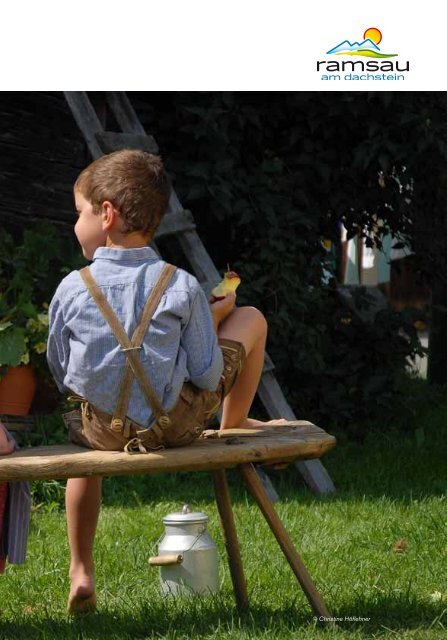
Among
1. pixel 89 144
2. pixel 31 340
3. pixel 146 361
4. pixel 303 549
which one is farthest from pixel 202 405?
pixel 89 144

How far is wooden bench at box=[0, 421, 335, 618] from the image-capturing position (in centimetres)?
309

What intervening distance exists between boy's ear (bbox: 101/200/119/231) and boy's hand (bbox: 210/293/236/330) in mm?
515

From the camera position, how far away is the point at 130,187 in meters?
3.33

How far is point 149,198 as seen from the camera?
336cm

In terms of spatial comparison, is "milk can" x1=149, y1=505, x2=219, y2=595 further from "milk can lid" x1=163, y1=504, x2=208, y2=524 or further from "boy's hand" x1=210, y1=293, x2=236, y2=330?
"boy's hand" x1=210, y1=293, x2=236, y2=330

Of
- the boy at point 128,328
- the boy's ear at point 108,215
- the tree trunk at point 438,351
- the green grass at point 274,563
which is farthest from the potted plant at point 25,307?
the tree trunk at point 438,351

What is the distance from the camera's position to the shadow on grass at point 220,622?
329 centimetres

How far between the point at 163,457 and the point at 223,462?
0.58ft

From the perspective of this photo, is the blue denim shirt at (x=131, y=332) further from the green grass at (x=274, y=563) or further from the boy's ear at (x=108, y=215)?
the green grass at (x=274, y=563)

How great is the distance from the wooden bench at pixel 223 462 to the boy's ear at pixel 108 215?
2.15 feet

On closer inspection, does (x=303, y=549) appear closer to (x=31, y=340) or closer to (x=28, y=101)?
(x=31, y=340)

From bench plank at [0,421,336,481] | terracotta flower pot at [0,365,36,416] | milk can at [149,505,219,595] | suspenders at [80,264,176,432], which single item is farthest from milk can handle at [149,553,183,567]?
terracotta flower pot at [0,365,36,416]
